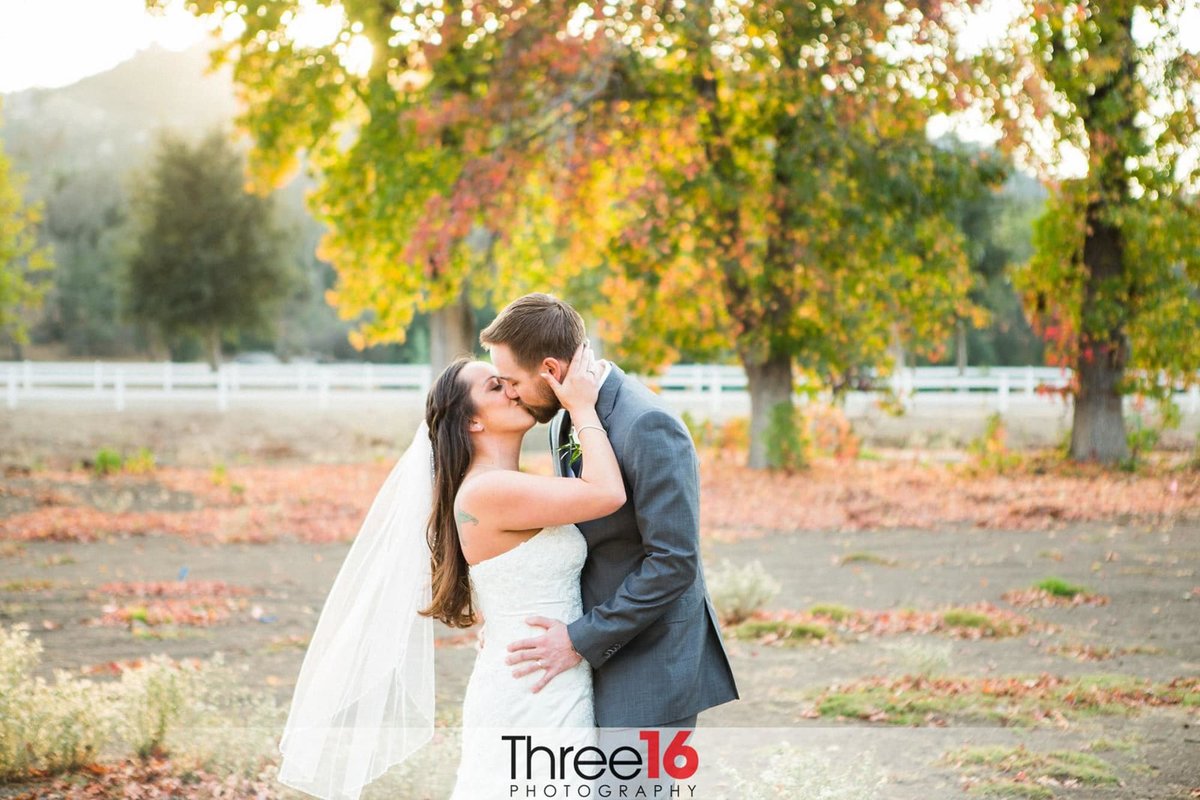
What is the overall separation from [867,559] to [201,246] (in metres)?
30.4

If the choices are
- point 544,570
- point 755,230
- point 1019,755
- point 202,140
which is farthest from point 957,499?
point 202,140

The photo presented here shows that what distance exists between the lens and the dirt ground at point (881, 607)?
19.4ft

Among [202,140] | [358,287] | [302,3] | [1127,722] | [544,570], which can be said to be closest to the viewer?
[544,570]

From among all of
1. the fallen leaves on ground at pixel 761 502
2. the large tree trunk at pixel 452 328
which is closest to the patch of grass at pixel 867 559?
the fallen leaves on ground at pixel 761 502

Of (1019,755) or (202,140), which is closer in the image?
(1019,755)

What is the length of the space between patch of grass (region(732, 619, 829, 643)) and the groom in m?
5.03

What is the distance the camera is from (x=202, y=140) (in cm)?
3812

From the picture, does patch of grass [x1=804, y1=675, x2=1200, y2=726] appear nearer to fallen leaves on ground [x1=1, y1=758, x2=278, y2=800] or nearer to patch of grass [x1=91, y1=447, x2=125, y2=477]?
fallen leaves on ground [x1=1, y1=758, x2=278, y2=800]

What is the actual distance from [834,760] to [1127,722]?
1.90m

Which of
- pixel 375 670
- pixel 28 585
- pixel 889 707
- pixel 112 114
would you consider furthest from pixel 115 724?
pixel 112 114

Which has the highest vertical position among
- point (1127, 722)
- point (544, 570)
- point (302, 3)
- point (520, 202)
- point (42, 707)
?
point (302, 3)

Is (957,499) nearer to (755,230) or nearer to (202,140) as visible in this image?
(755,230)

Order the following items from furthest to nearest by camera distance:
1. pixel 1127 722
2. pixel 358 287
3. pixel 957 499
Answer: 1. pixel 358 287
2. pixel 957 499
3. pixel 1127 722

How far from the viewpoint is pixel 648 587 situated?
326 cm
